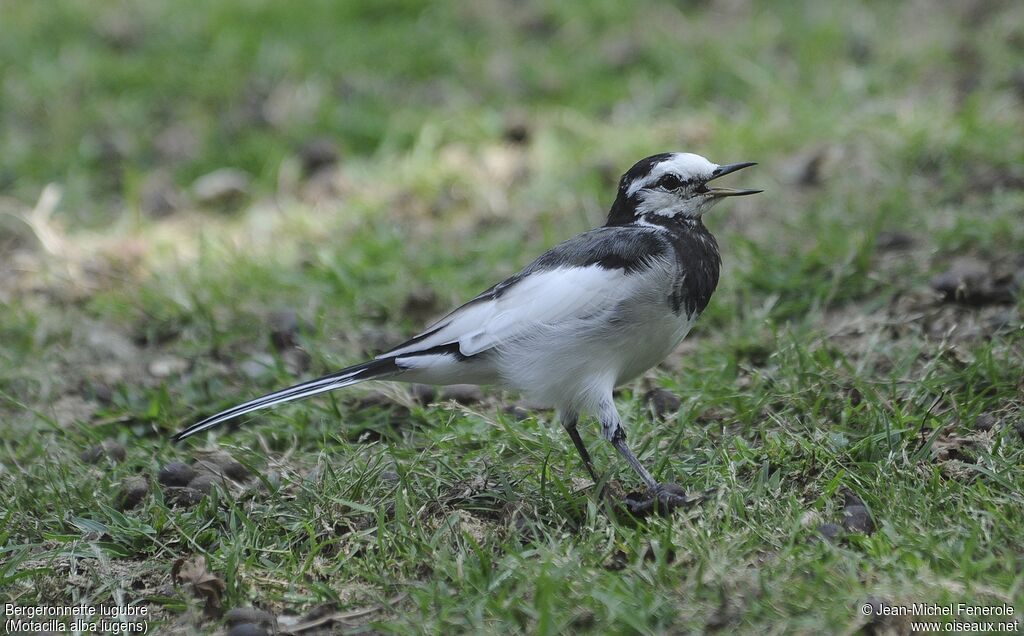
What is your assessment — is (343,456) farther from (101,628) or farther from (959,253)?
(959,253)

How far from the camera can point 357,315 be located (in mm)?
5266

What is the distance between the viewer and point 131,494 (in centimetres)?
381

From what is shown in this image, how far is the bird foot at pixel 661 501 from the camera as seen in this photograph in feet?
11.0

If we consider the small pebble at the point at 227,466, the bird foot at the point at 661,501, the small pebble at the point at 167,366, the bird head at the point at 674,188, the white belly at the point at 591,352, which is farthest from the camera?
the small pebble at the point at 167,366

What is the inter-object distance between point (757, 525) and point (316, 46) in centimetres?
601

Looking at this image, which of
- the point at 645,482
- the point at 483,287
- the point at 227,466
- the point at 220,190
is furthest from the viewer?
the point at 220,190

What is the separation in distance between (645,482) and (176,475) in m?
1.59

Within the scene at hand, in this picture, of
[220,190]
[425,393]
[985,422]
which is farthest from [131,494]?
[220,190]

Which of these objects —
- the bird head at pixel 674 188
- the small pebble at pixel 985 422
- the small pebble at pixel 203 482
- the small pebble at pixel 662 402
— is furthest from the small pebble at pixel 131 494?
the small pebble at pixel 985 422

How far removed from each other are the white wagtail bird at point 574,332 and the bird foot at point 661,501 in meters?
0.07

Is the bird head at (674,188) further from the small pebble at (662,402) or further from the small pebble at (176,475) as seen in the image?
the small pebble at (176,475)

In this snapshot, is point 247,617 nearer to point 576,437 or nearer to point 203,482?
point 203,482

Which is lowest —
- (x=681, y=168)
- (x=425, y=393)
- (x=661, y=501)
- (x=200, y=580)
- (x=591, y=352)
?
(x=425, y=393)

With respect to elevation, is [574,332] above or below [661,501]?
above
